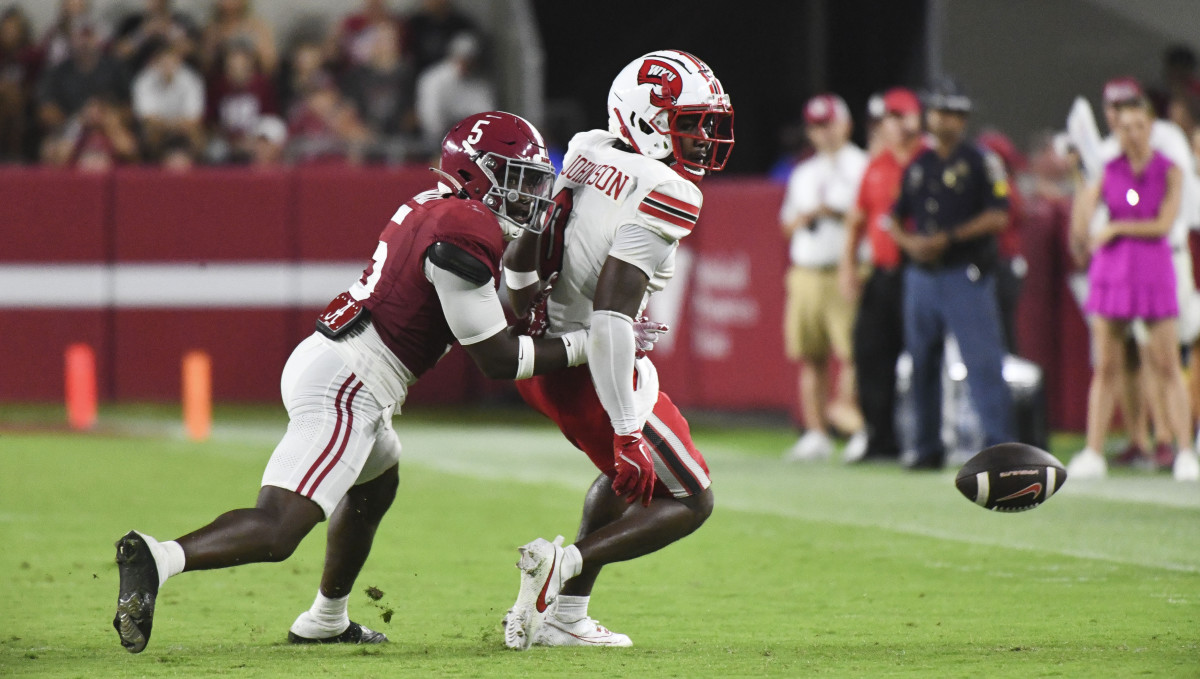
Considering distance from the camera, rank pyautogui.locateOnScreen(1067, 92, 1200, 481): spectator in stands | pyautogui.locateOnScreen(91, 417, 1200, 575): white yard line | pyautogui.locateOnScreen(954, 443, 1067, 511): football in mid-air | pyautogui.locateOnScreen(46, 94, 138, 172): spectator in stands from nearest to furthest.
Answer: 1. pyautogui.locateOnScreen(954, 443, 1067, 511): football in mid-air
2. pyautogui.locateOnScreen(91, 417, 1200, 575): white yard line
3. pyautogui.locateOnScreen(1067, 92, 1200, 481): spectator in stands
4. pyautogui.locateOnScreen(46, 94, 138, 172): spectator in stands

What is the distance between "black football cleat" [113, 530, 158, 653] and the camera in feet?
13.5

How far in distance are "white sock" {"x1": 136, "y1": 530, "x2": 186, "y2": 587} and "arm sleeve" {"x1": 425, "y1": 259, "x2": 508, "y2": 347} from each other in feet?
2.98

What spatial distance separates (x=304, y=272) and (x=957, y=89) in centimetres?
602

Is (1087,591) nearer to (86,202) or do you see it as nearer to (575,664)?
(575,664)

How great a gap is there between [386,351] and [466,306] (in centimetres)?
31

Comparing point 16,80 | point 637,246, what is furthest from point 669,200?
point 16,80

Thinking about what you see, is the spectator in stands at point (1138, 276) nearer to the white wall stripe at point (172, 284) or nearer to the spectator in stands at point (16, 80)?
the white wall stripe at point (172, 284)

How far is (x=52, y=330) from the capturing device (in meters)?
13.0

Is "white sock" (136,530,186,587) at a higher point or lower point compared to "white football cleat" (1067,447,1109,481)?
higher

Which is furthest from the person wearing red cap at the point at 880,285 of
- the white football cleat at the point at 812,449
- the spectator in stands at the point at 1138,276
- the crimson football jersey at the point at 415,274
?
the crimson football jersey at the point at 415,274

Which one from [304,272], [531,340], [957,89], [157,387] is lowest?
[157,387]

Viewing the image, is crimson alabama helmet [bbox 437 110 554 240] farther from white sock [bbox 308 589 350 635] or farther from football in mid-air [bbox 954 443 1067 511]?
football in mid-air [bbox 954 443 1067 511]

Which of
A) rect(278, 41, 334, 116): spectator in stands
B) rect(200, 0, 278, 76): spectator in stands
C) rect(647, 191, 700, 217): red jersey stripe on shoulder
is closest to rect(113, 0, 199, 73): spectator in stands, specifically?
rect(200, 0, 278, 76): spectator in stands

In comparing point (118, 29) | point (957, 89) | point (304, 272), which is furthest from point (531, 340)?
point (118, 29)
